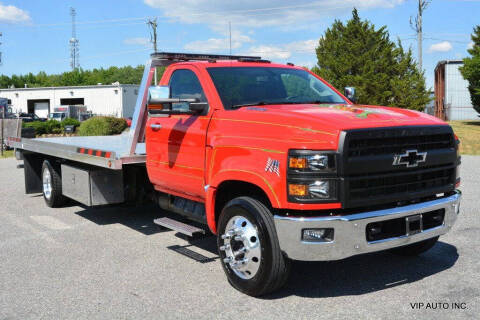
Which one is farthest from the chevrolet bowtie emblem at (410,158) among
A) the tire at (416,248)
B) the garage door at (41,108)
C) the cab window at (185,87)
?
the garage door at (41,108)

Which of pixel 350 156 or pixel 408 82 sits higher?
pixel 408 82

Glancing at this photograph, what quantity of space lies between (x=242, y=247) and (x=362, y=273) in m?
1.37

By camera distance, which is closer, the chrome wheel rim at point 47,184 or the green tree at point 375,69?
the chrome wheel rim at point 47,184

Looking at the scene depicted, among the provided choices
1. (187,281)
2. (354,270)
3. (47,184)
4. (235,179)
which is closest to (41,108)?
(47,184)

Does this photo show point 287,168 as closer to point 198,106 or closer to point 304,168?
point 304,168

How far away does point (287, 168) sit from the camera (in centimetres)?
408

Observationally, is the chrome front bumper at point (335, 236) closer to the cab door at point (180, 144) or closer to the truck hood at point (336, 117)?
the truck hood at point (336, 117)

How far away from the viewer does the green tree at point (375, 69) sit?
2872cm

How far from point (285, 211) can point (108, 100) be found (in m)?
62.3

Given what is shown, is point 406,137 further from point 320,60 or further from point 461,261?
point 320,60

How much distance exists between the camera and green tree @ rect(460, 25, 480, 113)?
104 ft

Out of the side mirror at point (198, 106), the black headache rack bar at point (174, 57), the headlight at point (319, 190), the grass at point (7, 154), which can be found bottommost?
the grass at point (7, 154)

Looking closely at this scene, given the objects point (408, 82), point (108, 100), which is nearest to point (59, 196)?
point (408, 82)

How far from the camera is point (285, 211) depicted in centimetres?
A: 430
